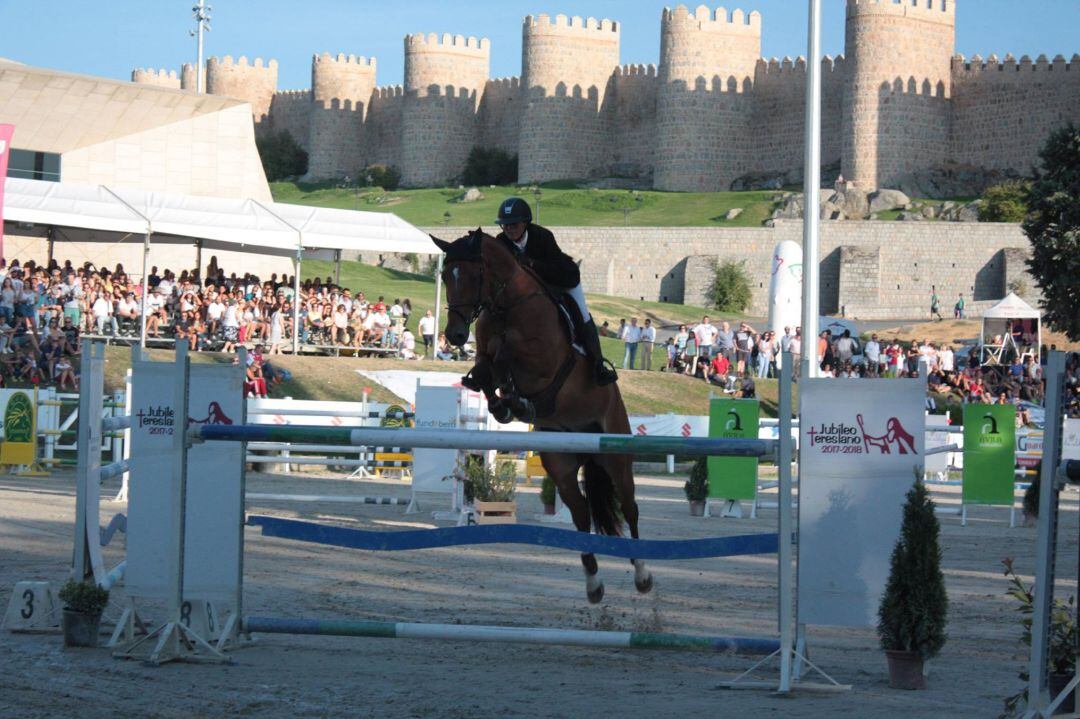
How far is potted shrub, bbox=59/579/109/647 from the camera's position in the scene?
20.7ft

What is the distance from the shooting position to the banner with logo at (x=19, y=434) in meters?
17.0

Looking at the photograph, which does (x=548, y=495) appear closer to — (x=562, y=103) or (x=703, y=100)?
(x=703, y=100)

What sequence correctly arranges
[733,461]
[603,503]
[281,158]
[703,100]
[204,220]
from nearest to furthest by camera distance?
[603,503] < [733,461] < [204,220] < [703,100] < [281,158]

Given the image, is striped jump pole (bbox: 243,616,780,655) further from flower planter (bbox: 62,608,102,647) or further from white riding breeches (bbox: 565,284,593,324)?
white riding breeches (bbox: 565,284,593,324)

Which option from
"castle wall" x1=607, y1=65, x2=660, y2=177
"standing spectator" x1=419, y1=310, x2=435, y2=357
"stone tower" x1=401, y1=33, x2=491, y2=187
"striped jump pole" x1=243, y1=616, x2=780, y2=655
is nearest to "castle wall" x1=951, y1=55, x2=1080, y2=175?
"castle wall" x1=607, y1=65, x2=660, y2=177

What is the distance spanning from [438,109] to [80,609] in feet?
277

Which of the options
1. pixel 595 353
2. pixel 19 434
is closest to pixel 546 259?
pixel 595 353

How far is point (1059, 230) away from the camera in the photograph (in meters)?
32.9

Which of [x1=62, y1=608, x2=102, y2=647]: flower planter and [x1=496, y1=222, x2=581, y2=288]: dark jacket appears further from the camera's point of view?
[x1=496, y1=222, x2=581, y2=288]: dark jacket

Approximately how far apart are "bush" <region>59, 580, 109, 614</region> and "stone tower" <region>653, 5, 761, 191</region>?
7307cm

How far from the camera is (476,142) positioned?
90125 millimetres

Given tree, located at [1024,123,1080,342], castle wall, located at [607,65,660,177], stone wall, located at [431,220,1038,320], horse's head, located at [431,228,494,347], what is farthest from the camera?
castle wall, located at [607,65,660,177]

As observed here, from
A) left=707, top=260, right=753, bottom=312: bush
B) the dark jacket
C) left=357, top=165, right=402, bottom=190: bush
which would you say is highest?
left=357, top=165, right=402, bottom=190: bush

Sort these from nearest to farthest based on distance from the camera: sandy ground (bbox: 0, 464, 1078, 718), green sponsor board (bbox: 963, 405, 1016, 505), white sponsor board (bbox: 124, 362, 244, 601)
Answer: sandy ground (bbox: 0, 464, 1078, 718), white sponsor board (bbox: 124, 362, 244, 601), green sponsor board (bbox: 963, 405, 1016, 505)
